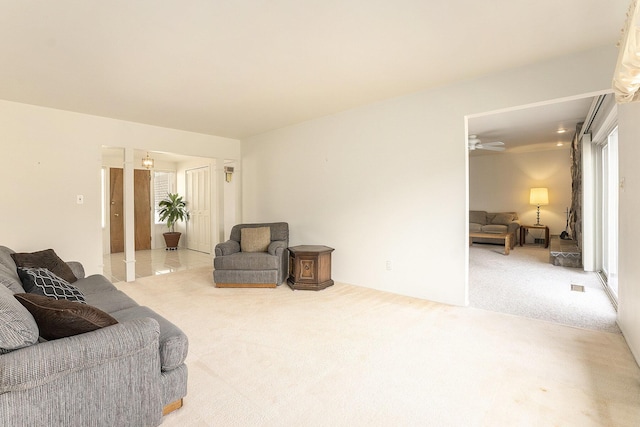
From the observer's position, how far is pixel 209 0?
1.96 meters

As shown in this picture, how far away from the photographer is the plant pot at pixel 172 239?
25.4 feet

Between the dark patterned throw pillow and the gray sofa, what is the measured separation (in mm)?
678

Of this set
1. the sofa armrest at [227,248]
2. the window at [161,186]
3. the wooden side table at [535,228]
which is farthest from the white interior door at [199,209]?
the wooden side table at [535,228]

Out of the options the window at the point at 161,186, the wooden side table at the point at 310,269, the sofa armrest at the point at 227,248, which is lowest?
the wooden side table at the point at 310,269

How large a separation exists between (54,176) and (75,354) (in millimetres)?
3787

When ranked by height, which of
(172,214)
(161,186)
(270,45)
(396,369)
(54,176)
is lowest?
(396,369)

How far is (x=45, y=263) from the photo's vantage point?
9.70 ft

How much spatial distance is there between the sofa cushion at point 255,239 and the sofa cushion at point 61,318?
3.16 metres

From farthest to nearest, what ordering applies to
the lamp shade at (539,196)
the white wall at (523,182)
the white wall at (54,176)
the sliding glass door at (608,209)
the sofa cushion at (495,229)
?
the white wall at (523,182) → the lamp shade at (539,196) → the sofa cushion at (495,229) → the sliding glass door at (608,209) → the white wall at (54,176)

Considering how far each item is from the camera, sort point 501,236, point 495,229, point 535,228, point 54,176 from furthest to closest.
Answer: point 535,228 < point 495,229 < point 501,236 < point 54,176

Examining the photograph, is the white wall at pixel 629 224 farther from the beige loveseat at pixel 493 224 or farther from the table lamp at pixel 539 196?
the table lamp at pixel 539 196

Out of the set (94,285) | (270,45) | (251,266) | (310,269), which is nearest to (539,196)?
(310,269)

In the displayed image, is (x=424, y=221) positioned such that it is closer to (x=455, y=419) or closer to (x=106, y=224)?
(x=455, y=419)

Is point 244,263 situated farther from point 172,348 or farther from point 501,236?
point 501,236
